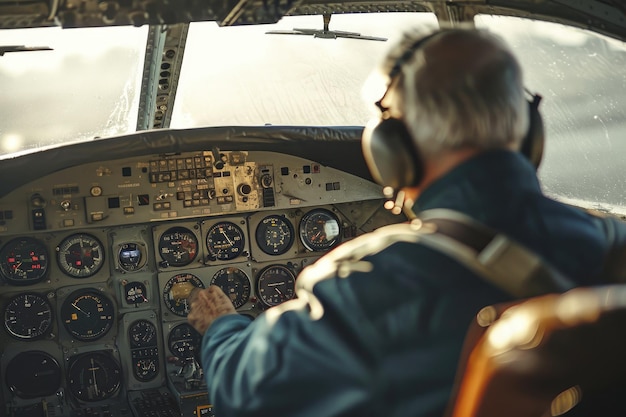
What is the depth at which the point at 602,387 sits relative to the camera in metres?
1.25

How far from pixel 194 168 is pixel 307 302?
4.16 m

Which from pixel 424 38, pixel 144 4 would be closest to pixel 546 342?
pixel 424 38

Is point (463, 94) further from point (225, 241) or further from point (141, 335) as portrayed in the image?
point (141, 335)

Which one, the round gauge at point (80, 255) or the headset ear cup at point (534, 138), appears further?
the round gauge at point (80, 255)

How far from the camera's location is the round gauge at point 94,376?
5598 millimetres

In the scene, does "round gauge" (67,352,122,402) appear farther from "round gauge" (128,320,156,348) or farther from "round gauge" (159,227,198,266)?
"round gauge" (159,227,198,266)

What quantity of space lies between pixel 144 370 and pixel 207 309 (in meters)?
3.97

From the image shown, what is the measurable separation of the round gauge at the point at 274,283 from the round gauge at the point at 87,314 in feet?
3.27

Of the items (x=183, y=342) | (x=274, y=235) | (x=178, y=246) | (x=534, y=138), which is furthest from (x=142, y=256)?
(x=534, y=138)

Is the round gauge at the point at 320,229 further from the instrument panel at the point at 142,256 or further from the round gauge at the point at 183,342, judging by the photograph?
the round gauge at the point at 183,342

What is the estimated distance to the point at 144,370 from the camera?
5770 millimetres

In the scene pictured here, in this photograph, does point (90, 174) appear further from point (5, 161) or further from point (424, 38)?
point (424, 38)

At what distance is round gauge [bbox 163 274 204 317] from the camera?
579 centimetres

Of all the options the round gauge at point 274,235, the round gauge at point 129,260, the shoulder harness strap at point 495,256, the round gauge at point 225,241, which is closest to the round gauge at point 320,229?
the round gauge at point 274,235
